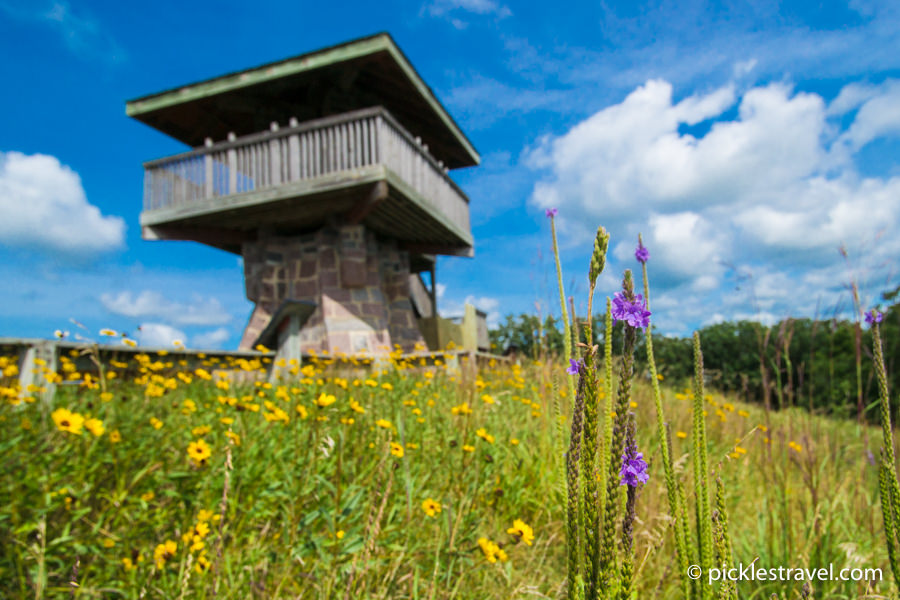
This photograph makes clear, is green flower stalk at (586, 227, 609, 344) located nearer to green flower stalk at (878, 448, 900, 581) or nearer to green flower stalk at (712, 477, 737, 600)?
green flower stalk at (712, 477, 737, 600)

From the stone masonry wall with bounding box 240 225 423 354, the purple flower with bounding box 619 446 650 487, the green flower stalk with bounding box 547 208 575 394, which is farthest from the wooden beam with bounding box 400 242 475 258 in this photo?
the purple flower with bounding box 619 446 650 487

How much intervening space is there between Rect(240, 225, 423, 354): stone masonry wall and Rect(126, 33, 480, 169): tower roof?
8.82 feet

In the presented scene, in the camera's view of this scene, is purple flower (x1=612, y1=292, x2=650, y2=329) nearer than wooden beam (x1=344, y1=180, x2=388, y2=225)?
Yes

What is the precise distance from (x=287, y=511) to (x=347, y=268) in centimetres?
778

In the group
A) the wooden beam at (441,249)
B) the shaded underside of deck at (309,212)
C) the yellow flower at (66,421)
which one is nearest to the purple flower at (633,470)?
the yellow flower at (66,421)

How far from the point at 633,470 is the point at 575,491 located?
0.28ft

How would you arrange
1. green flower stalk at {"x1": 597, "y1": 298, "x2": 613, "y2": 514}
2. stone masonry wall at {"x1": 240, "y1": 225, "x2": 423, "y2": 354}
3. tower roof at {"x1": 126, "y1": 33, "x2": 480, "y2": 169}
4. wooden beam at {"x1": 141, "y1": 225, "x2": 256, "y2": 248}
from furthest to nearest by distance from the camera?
wooden beam at {"x1": 141, "y1": 225, "x2": 256, "y2": 248} < stone masonry wall at {"x1": 240, "y1": 225, "x2": 423, "y2": 354} < tower roof at {"x1": 126, "y1": 33, "x2": 480, "y2": 169} < green flower stalk at {"x1": 597, "y1": 298, "x2": 613, "y2": 514}

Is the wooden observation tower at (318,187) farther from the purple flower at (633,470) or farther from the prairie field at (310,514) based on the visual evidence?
the purple flower at (633,470)

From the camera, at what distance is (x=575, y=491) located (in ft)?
2.34

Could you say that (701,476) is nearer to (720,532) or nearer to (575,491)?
(720,532)

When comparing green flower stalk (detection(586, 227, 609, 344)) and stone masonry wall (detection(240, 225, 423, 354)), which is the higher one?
stone masonry wall (detection(240, 225, 423, 354))

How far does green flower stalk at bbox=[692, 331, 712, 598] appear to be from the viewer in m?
1.04

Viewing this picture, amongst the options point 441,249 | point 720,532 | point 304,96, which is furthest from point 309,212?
point 720,532

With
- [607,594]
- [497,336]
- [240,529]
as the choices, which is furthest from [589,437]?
[497,336]
